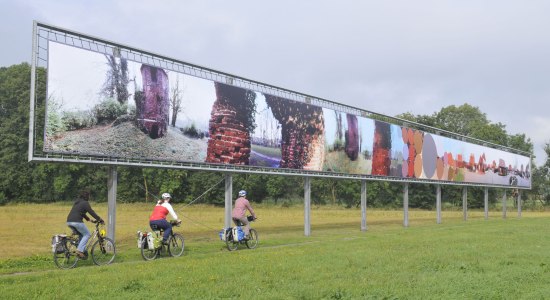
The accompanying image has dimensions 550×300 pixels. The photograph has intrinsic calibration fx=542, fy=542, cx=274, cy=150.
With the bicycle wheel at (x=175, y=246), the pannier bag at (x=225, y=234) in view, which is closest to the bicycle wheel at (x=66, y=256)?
the bicycle wheel at (x=175, y=246)

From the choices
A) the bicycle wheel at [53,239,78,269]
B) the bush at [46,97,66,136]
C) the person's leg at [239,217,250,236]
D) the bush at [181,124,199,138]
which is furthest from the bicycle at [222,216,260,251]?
the bush at [46,97,66,136]

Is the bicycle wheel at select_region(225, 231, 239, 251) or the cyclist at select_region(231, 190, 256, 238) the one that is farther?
the cyclist at select_region(231, 190, 256, 238)

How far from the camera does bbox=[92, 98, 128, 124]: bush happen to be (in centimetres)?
1747

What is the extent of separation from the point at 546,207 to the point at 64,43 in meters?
86.5

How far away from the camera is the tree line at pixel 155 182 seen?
57.4 meters

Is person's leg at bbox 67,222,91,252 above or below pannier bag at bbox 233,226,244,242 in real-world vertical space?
above

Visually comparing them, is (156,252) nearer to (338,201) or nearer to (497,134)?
(338,201)

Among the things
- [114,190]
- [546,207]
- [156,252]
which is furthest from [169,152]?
[546,207]

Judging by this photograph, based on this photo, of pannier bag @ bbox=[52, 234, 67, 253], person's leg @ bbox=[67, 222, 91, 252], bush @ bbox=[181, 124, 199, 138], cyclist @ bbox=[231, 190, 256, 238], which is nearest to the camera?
pannier bag @ bbox=[52, 234, 67, 253]

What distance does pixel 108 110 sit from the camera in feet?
58.3

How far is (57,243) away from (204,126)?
9330mm

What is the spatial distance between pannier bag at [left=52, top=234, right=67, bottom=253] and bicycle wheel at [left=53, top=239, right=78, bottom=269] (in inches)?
3.0

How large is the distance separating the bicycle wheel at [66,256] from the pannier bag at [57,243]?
8 centimetres

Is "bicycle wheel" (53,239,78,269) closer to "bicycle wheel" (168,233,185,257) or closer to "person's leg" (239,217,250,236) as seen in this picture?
"bicycle wheel" (168,233,185,257)
